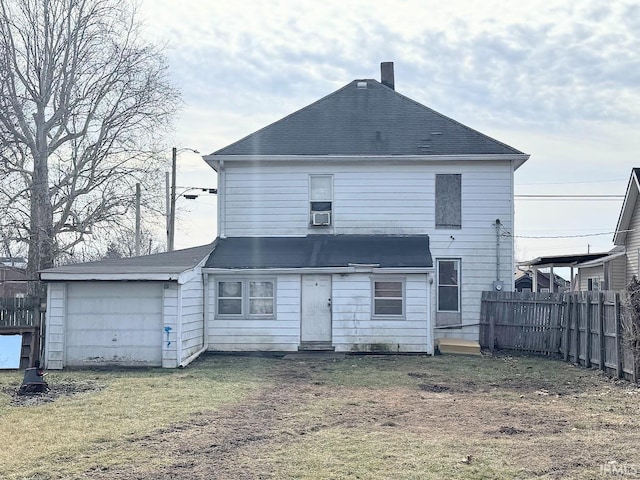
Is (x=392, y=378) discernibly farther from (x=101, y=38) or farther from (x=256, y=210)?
(x=101, y=38)

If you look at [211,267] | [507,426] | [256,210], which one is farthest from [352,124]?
[507,426]

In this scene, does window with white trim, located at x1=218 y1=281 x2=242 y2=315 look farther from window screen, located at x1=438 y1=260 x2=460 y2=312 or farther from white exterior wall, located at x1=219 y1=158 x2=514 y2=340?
window screen, located at x1=438 y1=260 x2=460 y2=312

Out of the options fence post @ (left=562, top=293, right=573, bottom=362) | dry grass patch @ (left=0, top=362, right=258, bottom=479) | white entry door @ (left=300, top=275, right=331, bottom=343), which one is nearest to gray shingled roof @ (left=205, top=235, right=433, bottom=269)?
white entry door @ (left=300, top=275, right=331, bottom=343)

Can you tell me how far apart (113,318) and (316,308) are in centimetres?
515

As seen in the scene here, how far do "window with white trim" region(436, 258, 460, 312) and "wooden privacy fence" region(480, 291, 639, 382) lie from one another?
2.61 ft

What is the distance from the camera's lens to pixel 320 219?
18.8 metres

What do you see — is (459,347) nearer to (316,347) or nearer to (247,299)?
(316,347)

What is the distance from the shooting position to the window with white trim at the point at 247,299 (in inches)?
688

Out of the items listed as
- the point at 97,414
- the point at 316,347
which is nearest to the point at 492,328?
the point at 316,347

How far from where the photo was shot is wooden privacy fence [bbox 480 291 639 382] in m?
13.0

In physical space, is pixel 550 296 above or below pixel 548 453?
above

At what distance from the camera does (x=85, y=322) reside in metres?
15.0

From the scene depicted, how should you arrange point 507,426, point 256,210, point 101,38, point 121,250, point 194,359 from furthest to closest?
point 121,250 < point 101,38 < point 256,210 < point 194,359 < point 507,426

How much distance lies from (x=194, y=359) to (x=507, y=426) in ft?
30.2
